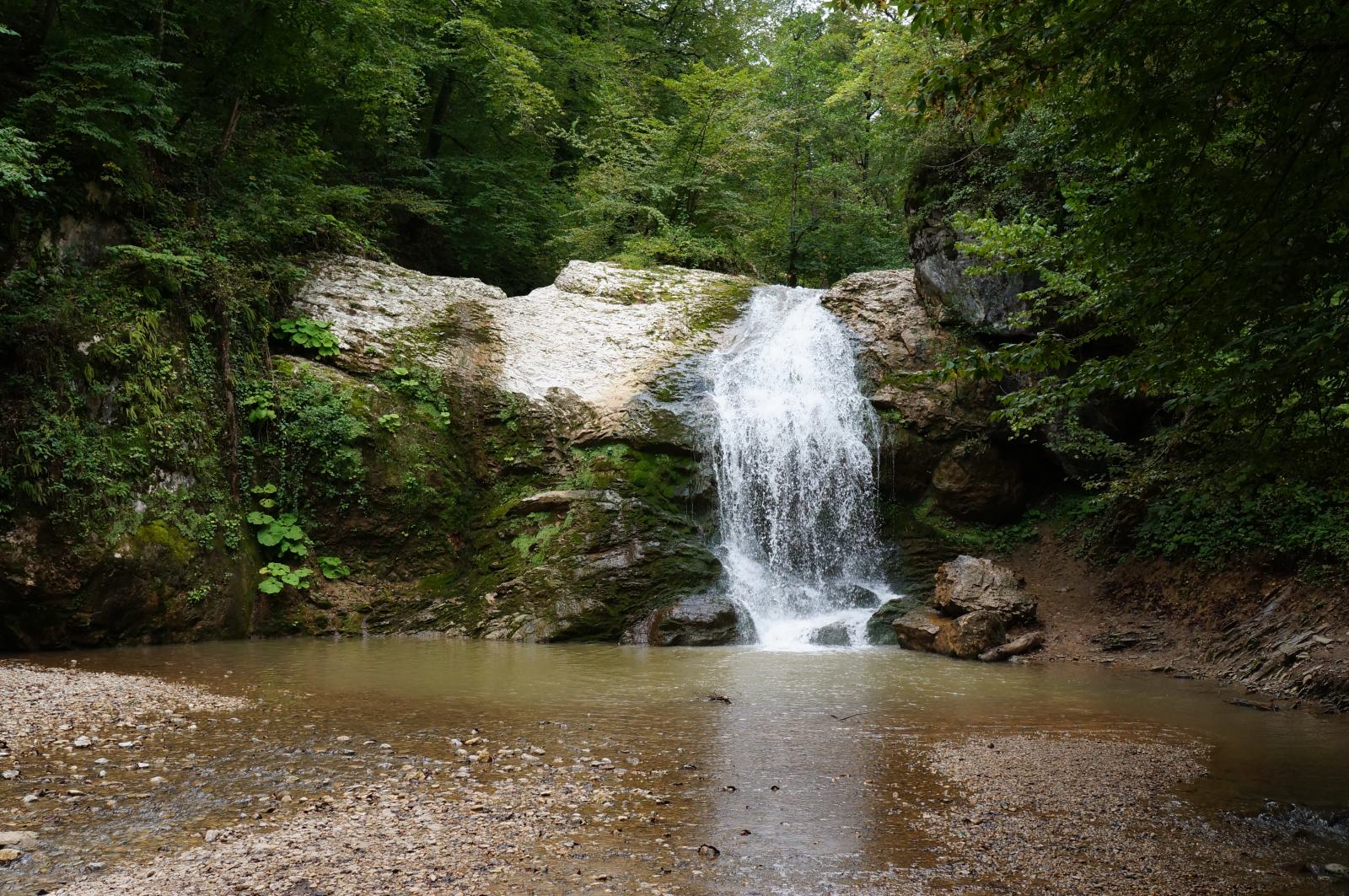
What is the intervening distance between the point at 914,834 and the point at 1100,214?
3.02 meters


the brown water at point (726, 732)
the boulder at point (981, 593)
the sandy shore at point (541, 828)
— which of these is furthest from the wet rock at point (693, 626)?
the sandy shore at point (541, 828)

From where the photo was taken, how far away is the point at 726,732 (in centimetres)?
547

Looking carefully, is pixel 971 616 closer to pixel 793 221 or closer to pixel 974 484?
pixel 974 484

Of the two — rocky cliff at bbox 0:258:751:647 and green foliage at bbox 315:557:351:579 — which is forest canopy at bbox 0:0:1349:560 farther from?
green foliage at bbox 315:557:351:579

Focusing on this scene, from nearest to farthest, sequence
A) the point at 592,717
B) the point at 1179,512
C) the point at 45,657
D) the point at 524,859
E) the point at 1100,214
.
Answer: the point at 524,859, the point at 1100,214, the point at 592,717, the point at 45,657, the point at 1179,512

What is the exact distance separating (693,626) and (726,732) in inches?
192

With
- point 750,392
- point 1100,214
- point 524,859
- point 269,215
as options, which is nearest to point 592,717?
point 524,859

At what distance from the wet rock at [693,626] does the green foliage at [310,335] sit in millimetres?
6101

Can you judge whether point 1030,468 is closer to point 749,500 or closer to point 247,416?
point 749,500

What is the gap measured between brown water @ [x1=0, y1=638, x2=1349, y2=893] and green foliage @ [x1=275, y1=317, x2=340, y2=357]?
4.57 meters

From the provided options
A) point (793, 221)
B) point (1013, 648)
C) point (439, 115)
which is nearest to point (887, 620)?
point (1013, 648)

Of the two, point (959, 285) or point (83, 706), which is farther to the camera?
point (959, 285)

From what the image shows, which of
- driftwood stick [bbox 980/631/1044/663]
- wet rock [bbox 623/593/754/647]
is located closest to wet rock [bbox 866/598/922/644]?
driftwood stick [bbox 980/631/1044/663]

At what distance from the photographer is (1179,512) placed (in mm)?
10703
